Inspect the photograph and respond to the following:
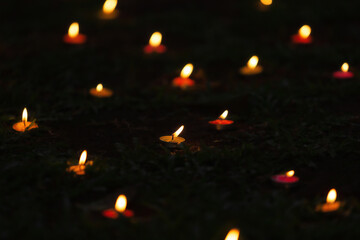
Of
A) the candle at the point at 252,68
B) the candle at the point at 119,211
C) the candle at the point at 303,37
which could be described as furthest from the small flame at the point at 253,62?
the candle at the point at 119,211

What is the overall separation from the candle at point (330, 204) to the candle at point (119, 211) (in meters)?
1.09

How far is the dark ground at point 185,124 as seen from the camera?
2.72 meters

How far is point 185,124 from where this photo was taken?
14.0ft

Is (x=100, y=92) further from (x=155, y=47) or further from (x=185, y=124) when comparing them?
(x=155, y=47)

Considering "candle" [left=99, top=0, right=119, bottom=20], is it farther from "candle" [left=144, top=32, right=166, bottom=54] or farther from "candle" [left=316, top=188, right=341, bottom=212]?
"candle" [left=316, top=188, right=341, bottom=212]

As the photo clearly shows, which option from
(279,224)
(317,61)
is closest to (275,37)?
(317,61)

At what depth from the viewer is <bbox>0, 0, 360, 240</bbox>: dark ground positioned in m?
2.72

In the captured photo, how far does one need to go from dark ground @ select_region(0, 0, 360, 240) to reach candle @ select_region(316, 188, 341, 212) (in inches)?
1.5

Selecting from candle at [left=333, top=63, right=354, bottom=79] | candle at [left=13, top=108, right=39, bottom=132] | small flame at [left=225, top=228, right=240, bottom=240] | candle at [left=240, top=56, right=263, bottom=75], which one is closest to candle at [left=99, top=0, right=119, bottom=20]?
candle at [left=240, top=56, right=263, bottom=75]

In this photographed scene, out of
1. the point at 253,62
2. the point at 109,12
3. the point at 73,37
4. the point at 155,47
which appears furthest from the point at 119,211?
the point at 109,12

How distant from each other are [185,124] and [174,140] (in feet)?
2.32

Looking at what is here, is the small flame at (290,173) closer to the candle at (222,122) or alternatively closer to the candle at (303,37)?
the candle at (222,122)

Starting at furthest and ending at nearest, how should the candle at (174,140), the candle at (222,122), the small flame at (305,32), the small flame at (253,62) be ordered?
1. the small flame at (305,32)
2. the small flame at (253,62)
3. the candle at (222,122)
4. the candle at (174,140)

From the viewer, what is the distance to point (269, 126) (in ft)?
13.5
